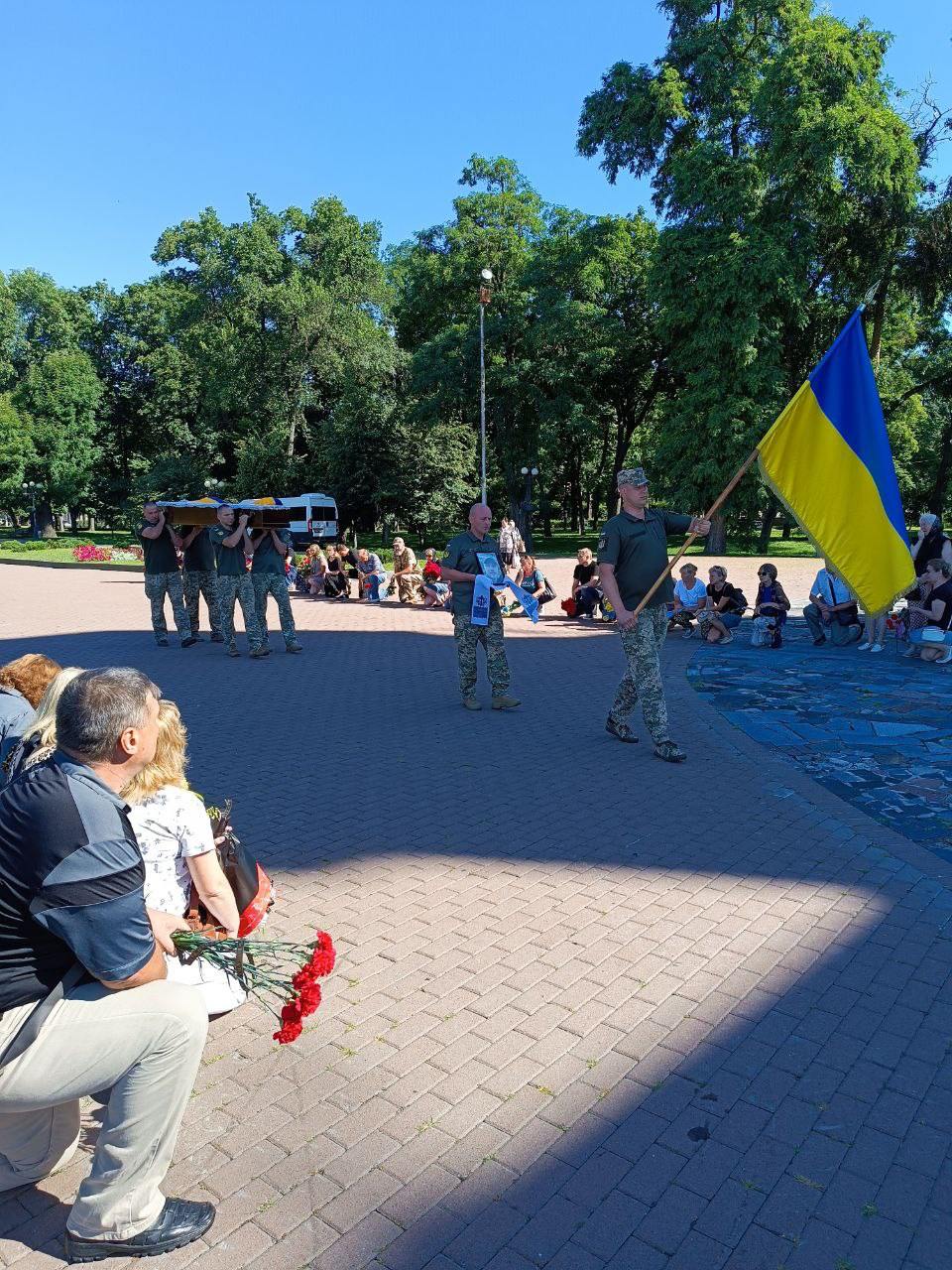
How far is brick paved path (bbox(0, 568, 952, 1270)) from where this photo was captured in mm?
2602

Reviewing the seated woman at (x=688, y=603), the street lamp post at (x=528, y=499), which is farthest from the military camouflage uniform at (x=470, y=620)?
the street lamp post at (x=528, y=499)

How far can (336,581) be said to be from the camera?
2027 centimetres

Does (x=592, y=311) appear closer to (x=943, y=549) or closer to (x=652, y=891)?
(x=943, y=549)

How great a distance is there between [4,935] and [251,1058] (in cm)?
A: 148

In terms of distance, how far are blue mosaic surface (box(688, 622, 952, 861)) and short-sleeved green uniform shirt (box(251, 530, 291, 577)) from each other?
5.36 metres

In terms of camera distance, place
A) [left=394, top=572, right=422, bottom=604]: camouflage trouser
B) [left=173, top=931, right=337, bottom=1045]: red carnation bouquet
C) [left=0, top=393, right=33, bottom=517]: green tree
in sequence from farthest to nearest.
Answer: [left=0, top=393, right=33, bottom=517]: green tree, [left=394, top=572, right=422, bottom=604]: camouflage trouser, [left=173, top=931, right=337, bottom=1045]: red carnation bouquet

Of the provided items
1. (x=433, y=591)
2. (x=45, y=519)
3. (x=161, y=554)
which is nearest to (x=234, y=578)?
(x=161, y=554)

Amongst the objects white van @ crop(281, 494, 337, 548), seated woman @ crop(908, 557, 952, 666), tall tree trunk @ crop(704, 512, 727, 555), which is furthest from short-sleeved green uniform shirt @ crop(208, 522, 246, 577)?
white van @ crop(281, 494, 337, 548)

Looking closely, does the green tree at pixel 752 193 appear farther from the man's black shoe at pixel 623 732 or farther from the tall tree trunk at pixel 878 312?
the man's black shoe at pixel 623 732

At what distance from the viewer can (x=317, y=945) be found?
9.64 feet

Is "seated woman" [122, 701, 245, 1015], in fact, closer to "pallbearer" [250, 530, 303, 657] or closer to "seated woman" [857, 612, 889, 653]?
"pallbearer" [250, 530, 303, 657]

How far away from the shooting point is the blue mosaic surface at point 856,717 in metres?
6.34

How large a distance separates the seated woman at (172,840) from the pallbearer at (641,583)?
425cm

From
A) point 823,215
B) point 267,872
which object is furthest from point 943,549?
point 823,215
